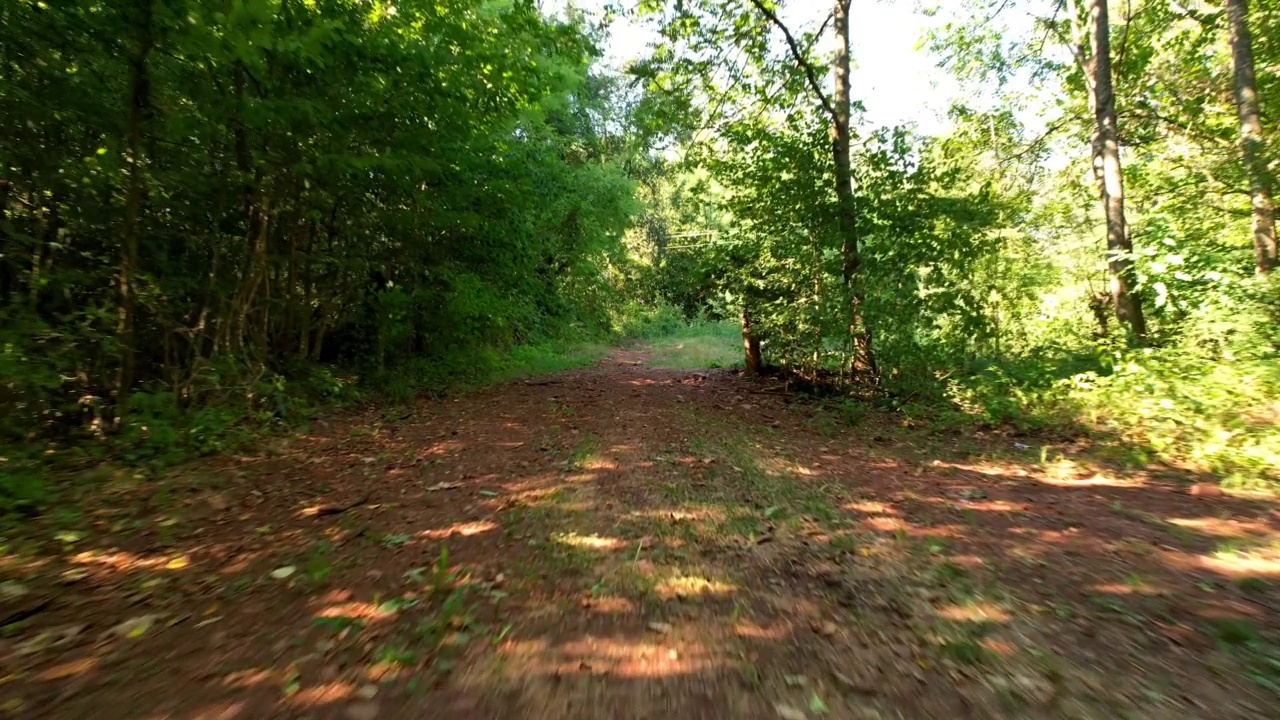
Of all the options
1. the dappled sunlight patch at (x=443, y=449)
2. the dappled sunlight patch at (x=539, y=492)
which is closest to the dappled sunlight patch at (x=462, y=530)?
the dappled sunlight patch at (x=539, y=492)

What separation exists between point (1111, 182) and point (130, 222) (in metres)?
13.6

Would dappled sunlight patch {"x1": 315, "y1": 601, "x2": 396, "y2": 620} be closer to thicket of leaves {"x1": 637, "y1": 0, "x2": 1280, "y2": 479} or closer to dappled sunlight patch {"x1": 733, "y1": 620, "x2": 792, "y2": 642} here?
dappled sunlight patch {"x1": 733, "y1": 620, "x2": 792, "y2": 642}

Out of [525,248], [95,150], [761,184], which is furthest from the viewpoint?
[525,248]

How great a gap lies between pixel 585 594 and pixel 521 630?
0.51 metres

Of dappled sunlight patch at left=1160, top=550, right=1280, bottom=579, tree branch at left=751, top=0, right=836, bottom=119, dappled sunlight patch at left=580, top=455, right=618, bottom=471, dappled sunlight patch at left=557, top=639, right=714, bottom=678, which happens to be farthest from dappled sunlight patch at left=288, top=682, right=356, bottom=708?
tree branch at left=751, top=0, right=836, bottom=119

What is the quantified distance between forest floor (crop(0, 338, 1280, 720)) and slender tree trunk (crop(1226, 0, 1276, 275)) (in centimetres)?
599

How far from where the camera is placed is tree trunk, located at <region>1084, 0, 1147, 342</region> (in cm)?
1044

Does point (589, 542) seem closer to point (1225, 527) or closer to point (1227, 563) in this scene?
point (1227, 563)

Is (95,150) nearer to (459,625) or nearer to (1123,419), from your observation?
(459,625)

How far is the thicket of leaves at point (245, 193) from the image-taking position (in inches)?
239

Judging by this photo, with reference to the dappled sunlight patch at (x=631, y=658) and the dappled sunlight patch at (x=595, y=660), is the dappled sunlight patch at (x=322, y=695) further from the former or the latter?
the dappled sunlight patch at (x=631, y=658)

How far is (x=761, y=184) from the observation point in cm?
1095

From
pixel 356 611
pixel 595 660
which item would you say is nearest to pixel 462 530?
pixel 356 611

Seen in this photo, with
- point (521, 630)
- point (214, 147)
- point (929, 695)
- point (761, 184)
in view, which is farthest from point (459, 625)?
point (761, 184)
